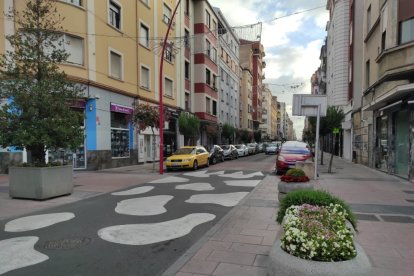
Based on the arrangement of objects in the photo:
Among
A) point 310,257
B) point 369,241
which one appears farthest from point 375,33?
point 310,257

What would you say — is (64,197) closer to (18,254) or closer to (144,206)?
(144,206)

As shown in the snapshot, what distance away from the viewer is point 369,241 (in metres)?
5.65

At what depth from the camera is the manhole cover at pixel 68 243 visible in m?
5.37

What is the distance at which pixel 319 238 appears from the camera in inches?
127

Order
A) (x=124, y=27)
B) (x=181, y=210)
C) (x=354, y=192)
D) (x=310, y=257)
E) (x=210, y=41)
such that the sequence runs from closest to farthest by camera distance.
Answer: (x=310, y=257) < (x=181, y=210) < (x=354, y=192) < (x=124, y=27) < (x=210, y=41)

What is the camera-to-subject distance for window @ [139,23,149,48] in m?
25.0

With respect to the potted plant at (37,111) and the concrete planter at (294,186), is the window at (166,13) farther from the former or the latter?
the concrete planter at (294,186)

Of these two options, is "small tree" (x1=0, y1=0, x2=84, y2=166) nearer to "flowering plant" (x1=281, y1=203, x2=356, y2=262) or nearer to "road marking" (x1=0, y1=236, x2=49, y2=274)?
"road marking" (x1=0, y1=236, x2=49, y2=274)

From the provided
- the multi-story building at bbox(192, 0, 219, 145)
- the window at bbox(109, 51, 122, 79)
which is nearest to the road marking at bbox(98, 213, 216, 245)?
the window at bbox(109, 51, 122, 79)

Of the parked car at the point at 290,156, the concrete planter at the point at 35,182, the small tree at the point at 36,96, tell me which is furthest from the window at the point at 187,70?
the concrete planter at the point at 35,182

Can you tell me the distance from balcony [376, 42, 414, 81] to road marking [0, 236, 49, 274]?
12683mm

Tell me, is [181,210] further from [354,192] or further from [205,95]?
[205,95]

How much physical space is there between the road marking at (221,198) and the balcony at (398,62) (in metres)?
7.34

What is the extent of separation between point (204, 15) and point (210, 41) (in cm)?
333
